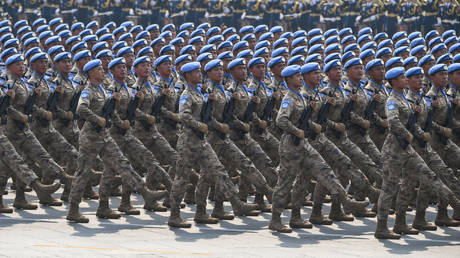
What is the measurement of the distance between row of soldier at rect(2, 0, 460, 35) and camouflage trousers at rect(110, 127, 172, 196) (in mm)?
12381

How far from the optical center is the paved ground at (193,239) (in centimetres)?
1267

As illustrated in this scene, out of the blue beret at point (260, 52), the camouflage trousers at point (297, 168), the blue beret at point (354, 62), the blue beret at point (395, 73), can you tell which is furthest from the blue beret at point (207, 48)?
the blue beret at point (395, 73)

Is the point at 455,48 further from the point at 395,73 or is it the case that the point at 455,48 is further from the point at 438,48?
the point at 395,73

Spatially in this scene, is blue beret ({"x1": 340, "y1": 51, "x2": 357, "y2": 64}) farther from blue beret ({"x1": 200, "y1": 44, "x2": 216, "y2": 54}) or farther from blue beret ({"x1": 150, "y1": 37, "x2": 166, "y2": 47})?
blue beret ({"x1": 150, "y1": 37, "x2": 166, "y2": 47})

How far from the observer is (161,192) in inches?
586

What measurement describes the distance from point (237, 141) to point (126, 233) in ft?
8.17

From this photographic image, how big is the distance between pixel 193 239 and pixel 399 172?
2585 millimetres

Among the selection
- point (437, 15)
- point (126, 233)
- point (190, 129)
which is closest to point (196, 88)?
point (190, 129)

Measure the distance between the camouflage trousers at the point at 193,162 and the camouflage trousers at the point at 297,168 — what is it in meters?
0.62

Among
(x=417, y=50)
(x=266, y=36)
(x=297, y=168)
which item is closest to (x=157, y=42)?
(x=266, y=36)

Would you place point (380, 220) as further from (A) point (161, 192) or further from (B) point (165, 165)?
(B) point (165, 165)

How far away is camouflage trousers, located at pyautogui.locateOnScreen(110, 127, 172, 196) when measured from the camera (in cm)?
Result: 1542

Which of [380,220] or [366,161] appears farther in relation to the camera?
[366,161]

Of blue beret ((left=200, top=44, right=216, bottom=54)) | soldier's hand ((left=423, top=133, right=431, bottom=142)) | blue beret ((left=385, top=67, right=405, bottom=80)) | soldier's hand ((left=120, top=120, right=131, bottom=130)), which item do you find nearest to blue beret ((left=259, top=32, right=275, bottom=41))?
blue beret ((left=200, top=44, right=216, bottom=54))
